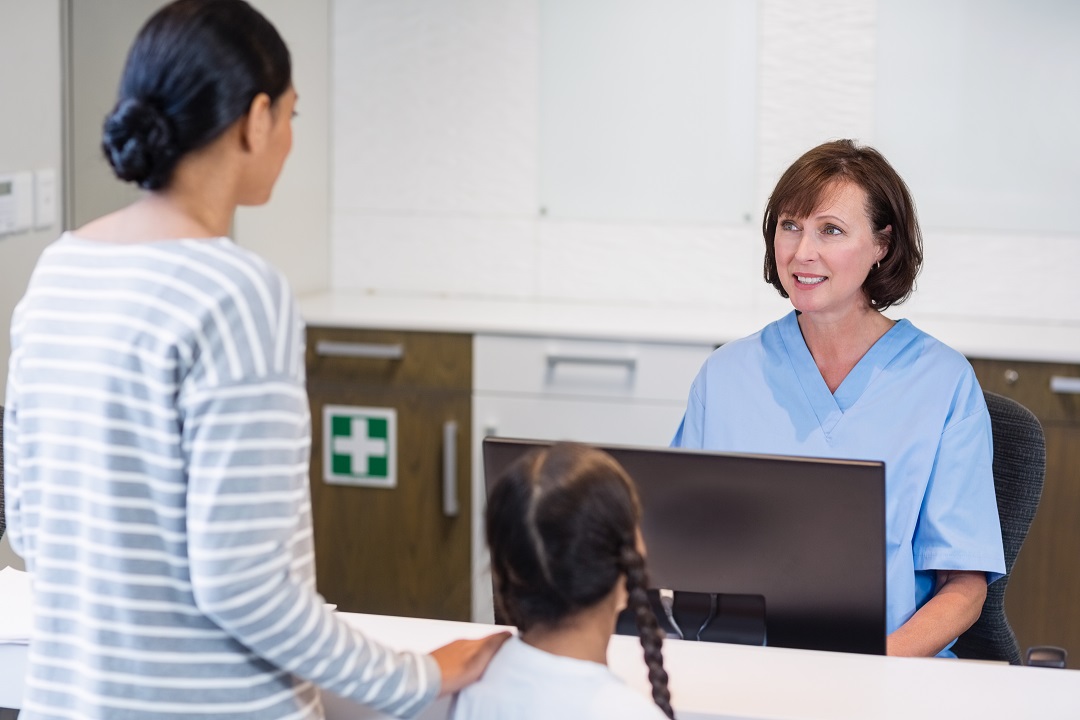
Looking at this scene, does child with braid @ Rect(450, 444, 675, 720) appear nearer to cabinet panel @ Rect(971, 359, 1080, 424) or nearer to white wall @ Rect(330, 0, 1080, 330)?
cabinet panel @ Rect(971, 359, 1080, 424)

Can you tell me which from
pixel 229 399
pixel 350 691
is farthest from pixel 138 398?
pixel 350 691

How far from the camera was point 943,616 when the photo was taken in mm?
1656

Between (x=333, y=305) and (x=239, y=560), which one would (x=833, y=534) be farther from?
(x=333, y=305)

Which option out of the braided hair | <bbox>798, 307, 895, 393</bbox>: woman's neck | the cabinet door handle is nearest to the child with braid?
the braided hair

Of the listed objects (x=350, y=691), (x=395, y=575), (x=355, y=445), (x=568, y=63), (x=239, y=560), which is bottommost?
(x=395, y=575)

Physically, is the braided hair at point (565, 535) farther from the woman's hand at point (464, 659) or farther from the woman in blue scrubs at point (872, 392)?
the woman in blue scrubs at point (872, 392)

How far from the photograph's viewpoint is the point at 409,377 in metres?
3.30

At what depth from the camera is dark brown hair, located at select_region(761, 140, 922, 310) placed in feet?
6.13

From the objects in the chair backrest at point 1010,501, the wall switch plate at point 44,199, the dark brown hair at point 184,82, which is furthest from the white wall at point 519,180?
the dark brown hair at point 184,82

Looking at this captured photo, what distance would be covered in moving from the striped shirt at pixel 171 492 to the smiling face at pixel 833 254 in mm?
1029

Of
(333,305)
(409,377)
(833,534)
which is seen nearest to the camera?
(833,534)

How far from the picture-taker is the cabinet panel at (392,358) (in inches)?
129

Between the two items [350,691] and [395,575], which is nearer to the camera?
[350,691]

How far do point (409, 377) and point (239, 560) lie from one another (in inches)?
93.9
